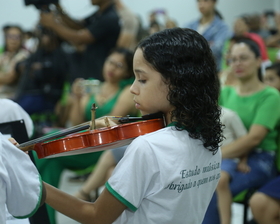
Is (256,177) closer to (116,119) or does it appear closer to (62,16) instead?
(116,119)

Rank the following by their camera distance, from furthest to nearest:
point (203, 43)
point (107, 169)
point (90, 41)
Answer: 1. point (90, 41)
2. point (107, 169)
3. point (203, 43)


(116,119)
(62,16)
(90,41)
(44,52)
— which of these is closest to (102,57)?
(90,41)

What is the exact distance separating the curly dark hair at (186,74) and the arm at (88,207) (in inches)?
10.0

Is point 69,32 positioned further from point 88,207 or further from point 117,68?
point 88,207

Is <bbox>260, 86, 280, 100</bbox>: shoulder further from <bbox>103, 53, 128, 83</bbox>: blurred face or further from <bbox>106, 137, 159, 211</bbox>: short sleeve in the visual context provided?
<bbox>106, 137, 159, 211</bbox>: short sleeve

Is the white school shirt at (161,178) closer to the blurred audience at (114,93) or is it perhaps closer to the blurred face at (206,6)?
the blurred audience at (114,93)

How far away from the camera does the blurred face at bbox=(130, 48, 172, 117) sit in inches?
42.7

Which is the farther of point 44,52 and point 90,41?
point 44,52

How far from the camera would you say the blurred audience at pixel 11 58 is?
4.20 metres

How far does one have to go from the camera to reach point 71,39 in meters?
3.15

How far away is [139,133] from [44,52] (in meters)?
2.82

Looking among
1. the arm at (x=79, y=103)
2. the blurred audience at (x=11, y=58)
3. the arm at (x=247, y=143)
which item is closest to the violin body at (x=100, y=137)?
the arm at (x=247, y=143)

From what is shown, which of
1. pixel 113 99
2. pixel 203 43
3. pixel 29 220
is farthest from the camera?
pixel 113 99

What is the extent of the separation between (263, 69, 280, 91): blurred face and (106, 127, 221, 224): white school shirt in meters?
1.47
